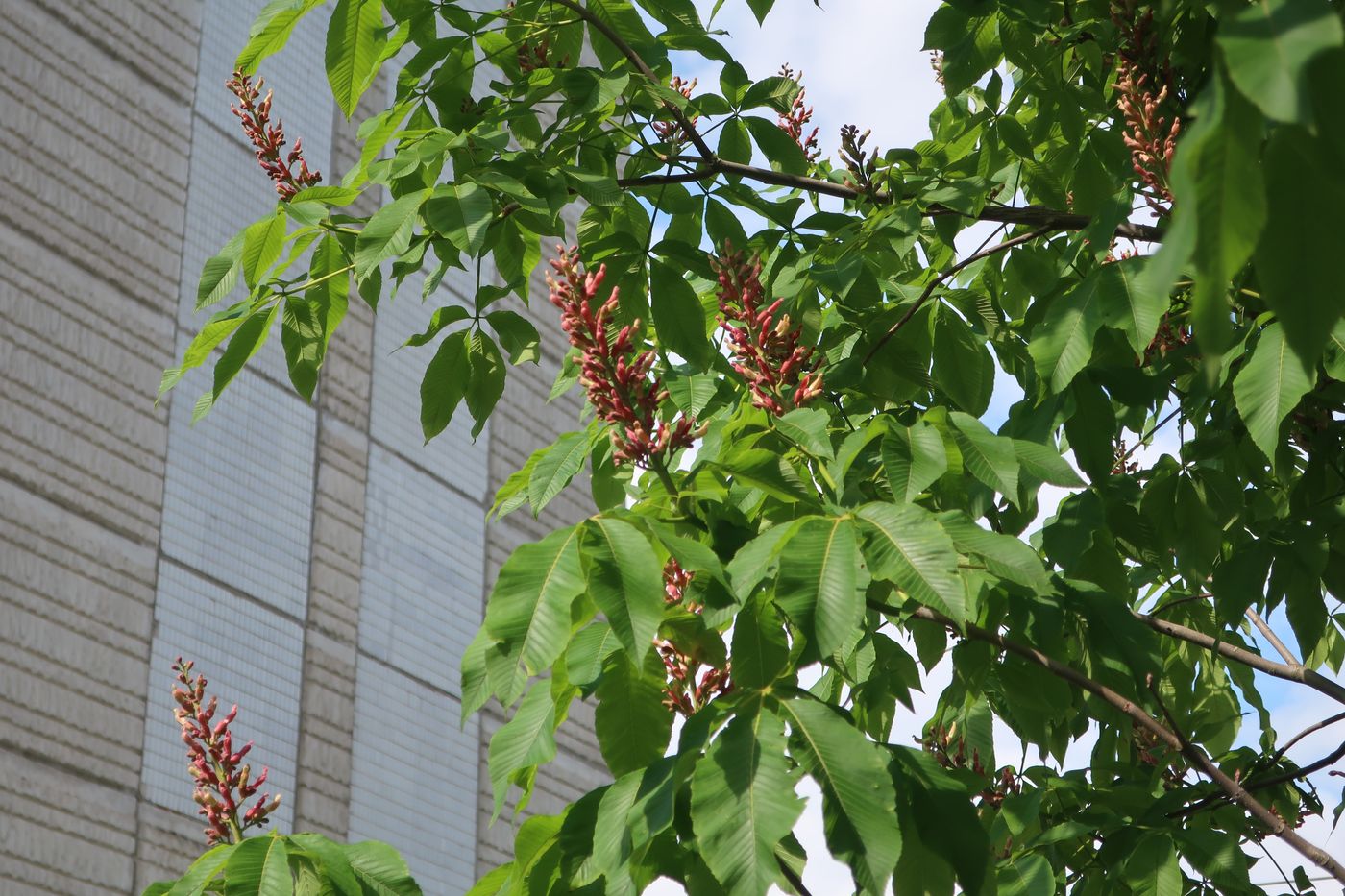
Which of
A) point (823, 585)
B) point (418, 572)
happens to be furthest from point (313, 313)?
point (418, 572)

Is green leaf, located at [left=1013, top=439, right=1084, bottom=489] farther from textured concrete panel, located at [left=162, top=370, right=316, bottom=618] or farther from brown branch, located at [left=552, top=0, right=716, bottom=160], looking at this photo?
textured concrete panel, located at [left=162, top=370, right=316, bottom=618]

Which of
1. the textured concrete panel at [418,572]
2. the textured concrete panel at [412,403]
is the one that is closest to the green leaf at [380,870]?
the textured concrete panel at [418,572]

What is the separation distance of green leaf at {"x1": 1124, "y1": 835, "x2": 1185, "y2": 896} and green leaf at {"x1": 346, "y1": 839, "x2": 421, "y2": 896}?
1040 mm

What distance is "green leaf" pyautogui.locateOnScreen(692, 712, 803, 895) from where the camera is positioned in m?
1.43

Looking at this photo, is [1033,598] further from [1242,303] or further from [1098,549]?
[1242,303]

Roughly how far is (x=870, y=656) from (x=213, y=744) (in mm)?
995

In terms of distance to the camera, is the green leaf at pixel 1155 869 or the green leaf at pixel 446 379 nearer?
the green leaf at pixel 1155 869

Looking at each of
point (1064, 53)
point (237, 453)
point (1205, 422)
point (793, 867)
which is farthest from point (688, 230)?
point (237, 453)

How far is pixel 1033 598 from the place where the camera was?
2.07m

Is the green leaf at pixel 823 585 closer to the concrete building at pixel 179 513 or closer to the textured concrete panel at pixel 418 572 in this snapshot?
the concrete building at pixel 179 513

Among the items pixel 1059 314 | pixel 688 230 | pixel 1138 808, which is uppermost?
pixel 688 230

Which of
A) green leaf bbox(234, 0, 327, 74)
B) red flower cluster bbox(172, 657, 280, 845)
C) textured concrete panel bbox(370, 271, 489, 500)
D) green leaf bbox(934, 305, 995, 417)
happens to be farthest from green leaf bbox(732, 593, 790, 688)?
textured concrete panel bbox(370, 271, 489, 500)

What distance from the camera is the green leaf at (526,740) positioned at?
1739 mm

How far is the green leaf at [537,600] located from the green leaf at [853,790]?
254 mm
